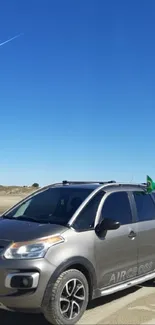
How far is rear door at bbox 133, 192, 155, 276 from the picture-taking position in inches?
275

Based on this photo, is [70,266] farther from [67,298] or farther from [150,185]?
[150,185]

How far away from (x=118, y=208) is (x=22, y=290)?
2204 mm

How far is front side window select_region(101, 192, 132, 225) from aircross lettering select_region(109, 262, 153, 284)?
71 cm

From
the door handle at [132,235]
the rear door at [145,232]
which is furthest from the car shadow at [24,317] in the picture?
the door handle at [132,235]

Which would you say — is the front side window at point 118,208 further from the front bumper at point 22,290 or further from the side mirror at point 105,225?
the front bumper at point 22,290

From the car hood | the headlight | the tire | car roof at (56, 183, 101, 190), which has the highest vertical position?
car roof at (56, 183, 101, 190)

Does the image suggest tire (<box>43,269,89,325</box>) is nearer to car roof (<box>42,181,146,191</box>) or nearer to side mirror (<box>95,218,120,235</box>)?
side mirror (<box>95,218,120,235</box>)

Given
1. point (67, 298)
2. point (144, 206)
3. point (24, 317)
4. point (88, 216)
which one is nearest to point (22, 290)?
point (67, 298)

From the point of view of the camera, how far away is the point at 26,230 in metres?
5.64

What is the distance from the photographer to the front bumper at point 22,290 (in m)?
5.11

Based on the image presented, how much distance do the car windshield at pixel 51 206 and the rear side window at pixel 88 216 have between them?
112 millimetres

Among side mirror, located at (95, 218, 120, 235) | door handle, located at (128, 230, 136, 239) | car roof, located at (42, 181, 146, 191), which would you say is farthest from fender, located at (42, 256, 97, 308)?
car roof, located at (42, 181, 146, 191)

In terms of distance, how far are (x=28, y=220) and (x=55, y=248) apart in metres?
0.90

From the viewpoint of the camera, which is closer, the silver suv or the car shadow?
the silver suv
